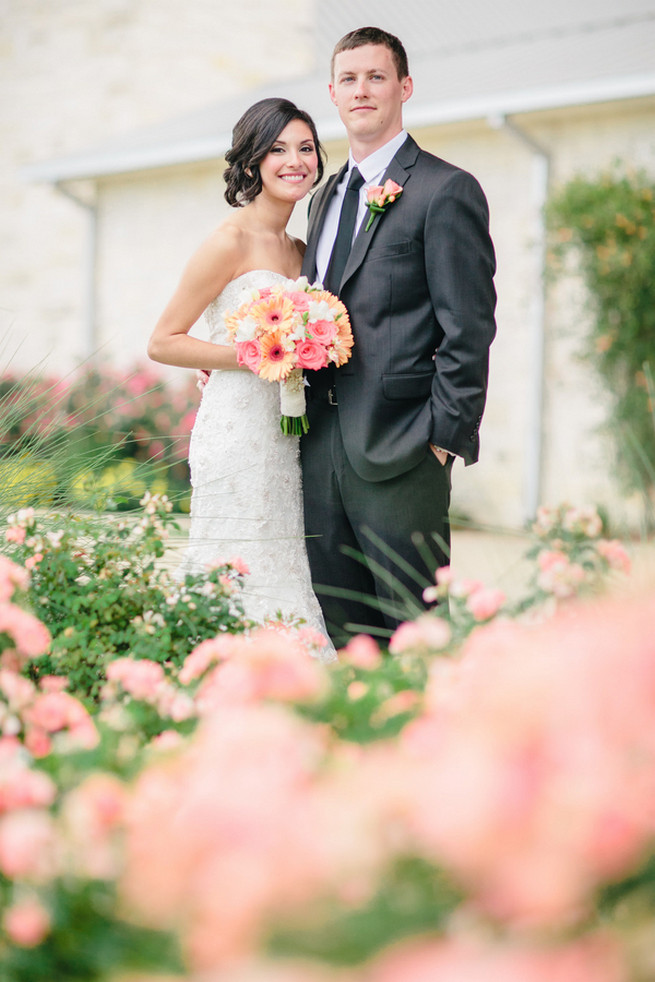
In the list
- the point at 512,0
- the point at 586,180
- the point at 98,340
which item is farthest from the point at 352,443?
the point at 512,0

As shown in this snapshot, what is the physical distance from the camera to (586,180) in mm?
8031

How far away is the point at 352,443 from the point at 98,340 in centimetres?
911

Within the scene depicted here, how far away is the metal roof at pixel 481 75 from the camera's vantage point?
8242mm

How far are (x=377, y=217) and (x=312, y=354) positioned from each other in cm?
53

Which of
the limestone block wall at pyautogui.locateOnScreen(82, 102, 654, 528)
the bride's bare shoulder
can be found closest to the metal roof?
the limestone block wall at pyautogui.locateOnScreen(82, 102, 654, 528)

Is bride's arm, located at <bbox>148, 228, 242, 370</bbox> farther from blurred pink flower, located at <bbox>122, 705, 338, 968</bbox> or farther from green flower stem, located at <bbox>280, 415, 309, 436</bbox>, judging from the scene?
blurred pink flower, located at <bbox>122, 705, 338, 968</bbox>

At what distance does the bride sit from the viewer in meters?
3.57

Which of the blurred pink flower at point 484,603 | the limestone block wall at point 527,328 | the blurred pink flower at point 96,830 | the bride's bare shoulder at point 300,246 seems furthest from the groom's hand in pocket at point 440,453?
the limestone block wall at point 527,328

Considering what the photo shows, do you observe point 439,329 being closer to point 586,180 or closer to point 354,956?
point 354,956

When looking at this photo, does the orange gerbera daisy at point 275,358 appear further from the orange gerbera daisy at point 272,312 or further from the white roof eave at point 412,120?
the white roof eave at point 412,120

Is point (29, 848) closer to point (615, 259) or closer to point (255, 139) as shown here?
point (255, 139)

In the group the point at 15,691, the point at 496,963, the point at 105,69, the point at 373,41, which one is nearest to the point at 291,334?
the point at 373,41

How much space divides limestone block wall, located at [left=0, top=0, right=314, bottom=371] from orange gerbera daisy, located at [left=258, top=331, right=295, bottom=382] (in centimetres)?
1030

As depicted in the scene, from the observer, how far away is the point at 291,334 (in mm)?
3139
